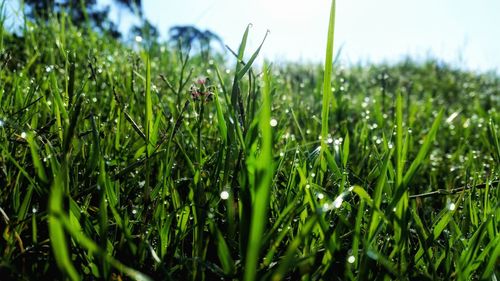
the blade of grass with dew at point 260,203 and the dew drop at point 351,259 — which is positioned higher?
the blade of grass with dew at point 260,203

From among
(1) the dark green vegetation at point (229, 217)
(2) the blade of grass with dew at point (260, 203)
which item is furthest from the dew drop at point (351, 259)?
(2) the blade of grass with dew at point (260, 203)

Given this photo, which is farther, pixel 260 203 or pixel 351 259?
pixel 351 259

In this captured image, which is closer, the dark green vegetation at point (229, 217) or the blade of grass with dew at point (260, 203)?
the blade of grass with dew at point (260, 203)

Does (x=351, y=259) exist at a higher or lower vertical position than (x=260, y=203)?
lower

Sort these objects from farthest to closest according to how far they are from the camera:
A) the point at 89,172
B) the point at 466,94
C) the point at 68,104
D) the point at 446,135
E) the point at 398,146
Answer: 1. the point at 466,94
2. the point at 446,135
3. the point at 68,104
4. the point at 89,172
5. the point at 398,146

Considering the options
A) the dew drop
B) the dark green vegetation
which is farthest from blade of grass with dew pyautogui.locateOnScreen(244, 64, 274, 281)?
the dew drop

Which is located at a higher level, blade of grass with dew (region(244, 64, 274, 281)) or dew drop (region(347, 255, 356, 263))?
blade of grass with dew (region(244, 64, 274, 281))

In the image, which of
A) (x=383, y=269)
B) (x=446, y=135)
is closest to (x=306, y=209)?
(x=383, y=269)

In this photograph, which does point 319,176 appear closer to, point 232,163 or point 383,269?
point 232,163

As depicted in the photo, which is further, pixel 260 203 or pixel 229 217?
pixel 229 217

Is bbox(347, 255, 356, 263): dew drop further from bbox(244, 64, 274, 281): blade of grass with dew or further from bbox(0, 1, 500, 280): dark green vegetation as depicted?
bbox(244, 64, 274, 281): blade of grass with dew

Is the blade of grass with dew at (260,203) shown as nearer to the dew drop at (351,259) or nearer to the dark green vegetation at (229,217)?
the dark green vegetation at (229,217)
